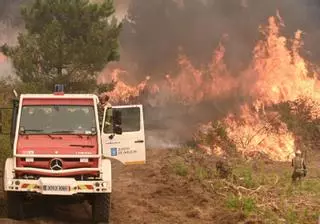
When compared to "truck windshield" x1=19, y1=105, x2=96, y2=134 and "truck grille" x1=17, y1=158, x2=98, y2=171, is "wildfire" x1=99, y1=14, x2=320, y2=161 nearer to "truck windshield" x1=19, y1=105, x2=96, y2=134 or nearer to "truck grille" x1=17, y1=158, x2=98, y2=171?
"truck windshield" x1=19, y1=105, x2=96, y2=134

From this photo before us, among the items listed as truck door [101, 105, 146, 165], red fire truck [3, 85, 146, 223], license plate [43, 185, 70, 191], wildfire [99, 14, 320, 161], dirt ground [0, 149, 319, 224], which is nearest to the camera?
license plate [43, 185, 70, 191]

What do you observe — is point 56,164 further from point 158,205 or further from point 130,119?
point 158,205

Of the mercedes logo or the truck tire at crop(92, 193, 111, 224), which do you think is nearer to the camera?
the mercedes logo

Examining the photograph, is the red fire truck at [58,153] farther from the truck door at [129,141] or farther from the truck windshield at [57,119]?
the truck door at [129,141]

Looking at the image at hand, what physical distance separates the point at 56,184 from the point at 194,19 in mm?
26027

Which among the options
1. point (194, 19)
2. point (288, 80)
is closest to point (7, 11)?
point (194, 19)

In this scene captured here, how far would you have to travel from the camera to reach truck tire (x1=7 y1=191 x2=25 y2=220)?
10461mm

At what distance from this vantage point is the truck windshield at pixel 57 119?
1086cm

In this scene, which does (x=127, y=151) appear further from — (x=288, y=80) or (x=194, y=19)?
(x=194, y=19)

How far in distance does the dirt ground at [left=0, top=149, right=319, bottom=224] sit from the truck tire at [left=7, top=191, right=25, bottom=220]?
196 mm

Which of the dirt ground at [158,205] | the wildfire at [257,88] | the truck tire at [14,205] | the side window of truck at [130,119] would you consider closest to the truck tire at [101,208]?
the dirt ground at [158,205]

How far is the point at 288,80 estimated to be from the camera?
27531 mm

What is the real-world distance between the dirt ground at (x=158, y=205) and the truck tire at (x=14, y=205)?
0.20 m

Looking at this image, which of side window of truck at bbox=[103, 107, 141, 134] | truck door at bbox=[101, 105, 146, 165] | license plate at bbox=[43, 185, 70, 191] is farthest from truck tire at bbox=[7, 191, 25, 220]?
side window of truck at bbox=[103, 107, 141, 134]
